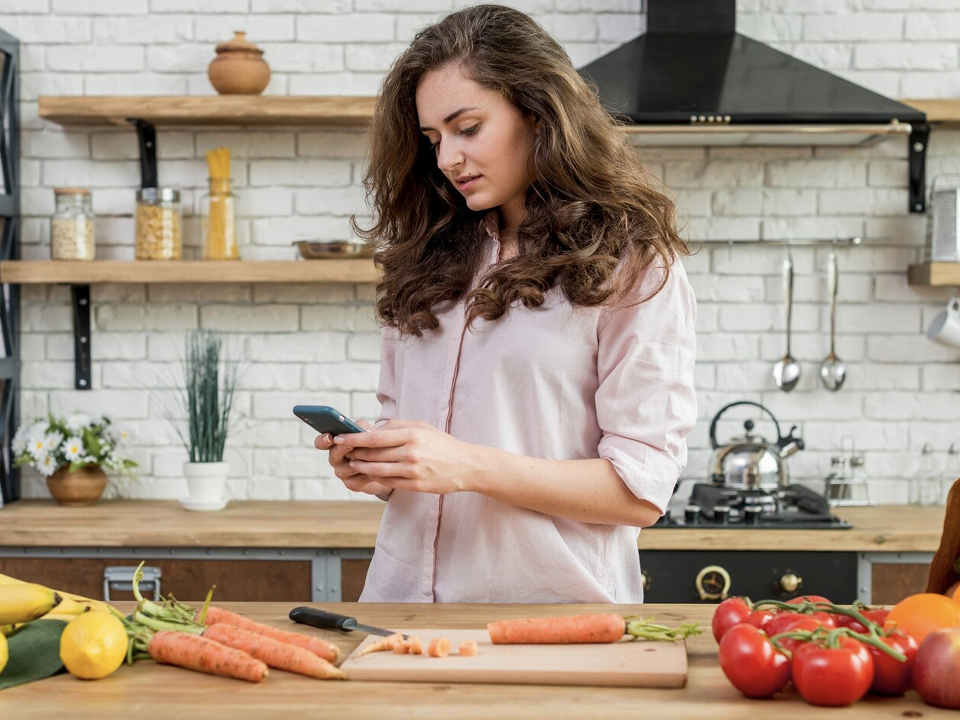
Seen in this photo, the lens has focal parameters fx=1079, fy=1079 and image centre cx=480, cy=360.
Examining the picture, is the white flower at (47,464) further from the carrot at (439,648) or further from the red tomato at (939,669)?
the red tomato at (939,669)

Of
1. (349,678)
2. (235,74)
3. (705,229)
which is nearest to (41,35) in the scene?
(235,74)

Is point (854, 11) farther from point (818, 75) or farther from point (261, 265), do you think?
point (261, 265)

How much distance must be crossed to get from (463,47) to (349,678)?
3.09 ft

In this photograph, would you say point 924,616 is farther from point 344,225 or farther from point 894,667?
point 344,225

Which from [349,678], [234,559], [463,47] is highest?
[463,47]

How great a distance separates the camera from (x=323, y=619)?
4.62 feet

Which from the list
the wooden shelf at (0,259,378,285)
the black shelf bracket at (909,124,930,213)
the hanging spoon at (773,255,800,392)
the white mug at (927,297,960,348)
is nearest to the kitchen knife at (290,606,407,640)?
the wooden shelf at (0,259,378,285)

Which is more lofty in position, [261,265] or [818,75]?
[818,75]

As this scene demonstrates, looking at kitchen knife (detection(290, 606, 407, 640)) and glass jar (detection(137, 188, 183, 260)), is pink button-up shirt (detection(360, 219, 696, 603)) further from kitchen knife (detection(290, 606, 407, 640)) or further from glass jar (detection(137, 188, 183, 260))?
glass jar (detection(137, 188, 183, 260))

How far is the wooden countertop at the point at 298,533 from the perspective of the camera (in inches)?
106

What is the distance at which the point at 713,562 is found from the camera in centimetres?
272

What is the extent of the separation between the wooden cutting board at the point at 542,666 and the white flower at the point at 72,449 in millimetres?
2016

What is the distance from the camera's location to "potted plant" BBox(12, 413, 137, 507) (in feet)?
9.96

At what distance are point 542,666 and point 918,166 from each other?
252 centimetres
